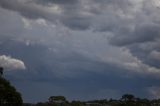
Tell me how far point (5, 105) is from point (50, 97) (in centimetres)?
6204

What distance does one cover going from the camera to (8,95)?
13262cm

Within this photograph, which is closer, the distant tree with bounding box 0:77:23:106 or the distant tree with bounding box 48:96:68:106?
the distant tree with bounding box 0:77:23:106

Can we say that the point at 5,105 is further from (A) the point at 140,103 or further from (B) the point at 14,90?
(A) the point at 140,103

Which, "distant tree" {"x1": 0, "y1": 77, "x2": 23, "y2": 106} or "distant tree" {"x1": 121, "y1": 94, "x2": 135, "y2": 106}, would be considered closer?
"distant tree" {"x1": 0, "y1": 77, "x2": 23, "y2": 106}

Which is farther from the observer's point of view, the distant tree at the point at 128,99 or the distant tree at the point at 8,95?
the distant tree at the point at 128,99

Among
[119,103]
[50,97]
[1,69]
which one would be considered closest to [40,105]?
[50,97]

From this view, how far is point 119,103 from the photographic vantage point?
18825cm

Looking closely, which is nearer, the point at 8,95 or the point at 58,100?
the point at 8,95

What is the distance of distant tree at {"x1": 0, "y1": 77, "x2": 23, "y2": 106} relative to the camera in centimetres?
13275

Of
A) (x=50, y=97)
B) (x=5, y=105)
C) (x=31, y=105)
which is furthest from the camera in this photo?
(x=50, y=97)

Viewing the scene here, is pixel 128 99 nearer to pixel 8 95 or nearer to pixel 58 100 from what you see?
pixel 58 100

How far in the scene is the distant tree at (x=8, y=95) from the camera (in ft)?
436

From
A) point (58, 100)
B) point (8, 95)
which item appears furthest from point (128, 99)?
point (8, 95)

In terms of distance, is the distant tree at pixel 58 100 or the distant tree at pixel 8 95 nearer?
the distant tree at pixel 8 95
